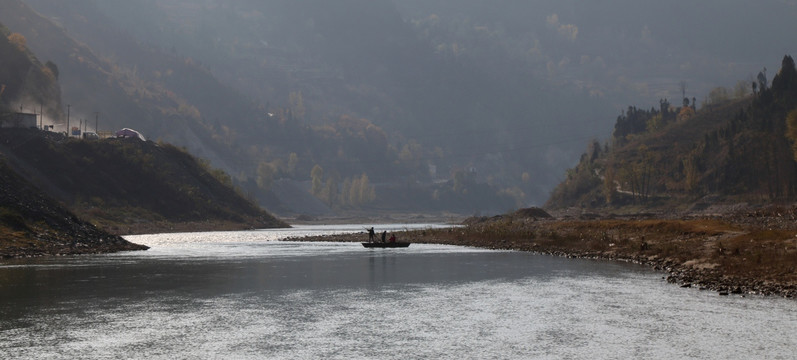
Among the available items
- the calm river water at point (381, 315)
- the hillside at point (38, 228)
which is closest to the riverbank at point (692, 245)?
the calm river water at point (381, 315)

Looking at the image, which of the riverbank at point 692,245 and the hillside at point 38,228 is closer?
the riverbank at point 692,245

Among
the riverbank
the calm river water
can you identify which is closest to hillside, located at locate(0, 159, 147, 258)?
the calm river water

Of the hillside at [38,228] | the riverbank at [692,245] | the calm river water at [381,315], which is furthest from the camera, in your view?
the hillside at [38,228]

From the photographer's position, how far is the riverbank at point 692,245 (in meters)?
58.6

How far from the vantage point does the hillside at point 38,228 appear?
10044 centimetres

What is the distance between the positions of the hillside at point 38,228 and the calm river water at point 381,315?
24.6 meters

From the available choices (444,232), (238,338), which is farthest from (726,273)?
(444,232)

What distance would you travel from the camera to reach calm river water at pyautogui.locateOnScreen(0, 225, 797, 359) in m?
36.0

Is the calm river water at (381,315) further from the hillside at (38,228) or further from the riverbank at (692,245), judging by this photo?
the hillside at (38,228)

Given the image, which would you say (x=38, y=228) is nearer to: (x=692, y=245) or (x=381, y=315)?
(x=381, y=315)

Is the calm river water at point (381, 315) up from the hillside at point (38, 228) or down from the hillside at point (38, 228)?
down

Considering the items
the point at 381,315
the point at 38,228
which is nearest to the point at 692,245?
the point at 381,315

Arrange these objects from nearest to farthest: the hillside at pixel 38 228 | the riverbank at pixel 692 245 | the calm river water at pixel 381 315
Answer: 1. the calm river water at pixel 381 315
2. the riverbank at pixel 692 245
3. the hillside at pixel 38 228

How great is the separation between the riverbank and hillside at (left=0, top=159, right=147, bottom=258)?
198 ft
